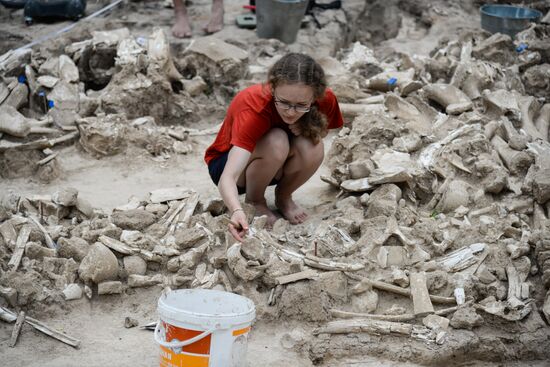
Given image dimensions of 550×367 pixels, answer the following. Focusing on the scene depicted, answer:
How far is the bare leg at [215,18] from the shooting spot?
704 centimetres

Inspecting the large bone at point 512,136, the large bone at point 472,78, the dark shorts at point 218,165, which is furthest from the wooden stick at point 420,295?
the large bone at point 472,78

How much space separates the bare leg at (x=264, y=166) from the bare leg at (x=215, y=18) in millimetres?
3183

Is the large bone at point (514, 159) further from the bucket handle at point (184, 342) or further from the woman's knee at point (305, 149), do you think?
the bucket handle at point (184, 342)

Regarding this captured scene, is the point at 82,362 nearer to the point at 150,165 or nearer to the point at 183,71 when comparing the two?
the point at 150,165

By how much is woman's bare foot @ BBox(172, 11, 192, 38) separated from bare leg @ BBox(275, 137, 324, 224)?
2.96 metres

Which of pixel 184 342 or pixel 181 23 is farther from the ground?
pixel 184 342

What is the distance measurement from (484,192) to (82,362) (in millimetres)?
2541

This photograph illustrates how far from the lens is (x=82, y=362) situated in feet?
10.0

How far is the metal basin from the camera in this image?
7.40 meters

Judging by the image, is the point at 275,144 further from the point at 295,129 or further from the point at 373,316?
the point at 373,316

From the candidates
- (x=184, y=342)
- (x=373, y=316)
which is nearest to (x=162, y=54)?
(x=373, y=316)

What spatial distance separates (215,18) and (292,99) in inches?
149

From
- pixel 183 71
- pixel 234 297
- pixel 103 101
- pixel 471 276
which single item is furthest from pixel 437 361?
pixel 183 71

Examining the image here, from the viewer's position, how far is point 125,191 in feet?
15.7
